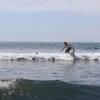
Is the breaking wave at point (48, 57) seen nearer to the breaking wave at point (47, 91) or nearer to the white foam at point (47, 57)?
the white foam at point (47, 57)

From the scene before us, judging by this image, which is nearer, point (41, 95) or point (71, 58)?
point (41, 95)

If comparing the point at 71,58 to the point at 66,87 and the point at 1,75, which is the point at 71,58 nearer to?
the point at 1,75

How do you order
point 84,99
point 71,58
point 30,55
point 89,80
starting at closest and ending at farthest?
point 84,99 < point 89,80 < point 71,58 < point 30,55

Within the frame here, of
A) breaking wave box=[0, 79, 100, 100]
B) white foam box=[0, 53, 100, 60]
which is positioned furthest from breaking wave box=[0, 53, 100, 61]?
breaking wave box=[0, 79, 100, 100]

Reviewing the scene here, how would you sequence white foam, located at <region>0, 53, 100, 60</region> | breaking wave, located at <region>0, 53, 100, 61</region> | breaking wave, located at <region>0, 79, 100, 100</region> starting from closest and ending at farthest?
breaking wave, located at <region>0, 79, 100, 100</region>
breaking wave, located at <region>0, 53, 100, 61</region>
white foam, located at <region>0, 53, 100, 60</region>

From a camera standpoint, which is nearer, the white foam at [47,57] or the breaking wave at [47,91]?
the breaking wave at [47,91]

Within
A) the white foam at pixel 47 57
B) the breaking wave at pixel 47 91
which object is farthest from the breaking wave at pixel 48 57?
the breaking wave at pixel 47 91

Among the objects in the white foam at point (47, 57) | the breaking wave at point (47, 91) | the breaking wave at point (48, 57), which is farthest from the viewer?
the white foam at point (47, 57)

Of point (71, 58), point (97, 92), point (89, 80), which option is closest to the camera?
point (97, 92)

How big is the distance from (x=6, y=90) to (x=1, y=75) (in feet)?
24.1

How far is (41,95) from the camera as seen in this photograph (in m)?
13.6

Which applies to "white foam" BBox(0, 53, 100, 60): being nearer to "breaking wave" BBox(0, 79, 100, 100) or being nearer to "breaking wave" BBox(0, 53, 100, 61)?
"breaking wave" BBox(0, 53, 100, 61)

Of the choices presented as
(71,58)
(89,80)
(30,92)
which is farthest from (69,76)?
(71,58)

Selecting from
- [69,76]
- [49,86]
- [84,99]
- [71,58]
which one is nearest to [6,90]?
[49,86]
